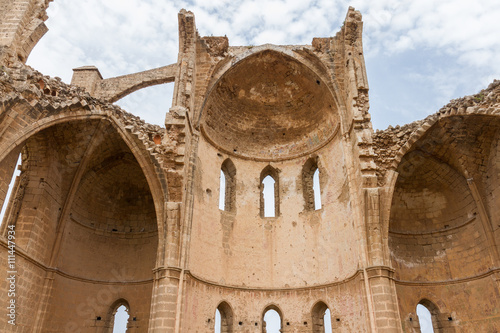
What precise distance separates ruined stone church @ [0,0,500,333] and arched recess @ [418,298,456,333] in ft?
0.14

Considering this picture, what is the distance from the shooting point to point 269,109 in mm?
15203

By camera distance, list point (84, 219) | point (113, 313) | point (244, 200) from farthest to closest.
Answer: point (244, 200)
point (84, 219)
point (113, 313)

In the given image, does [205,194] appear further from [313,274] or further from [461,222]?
[461,222]

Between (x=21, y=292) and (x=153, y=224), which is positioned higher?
(x=153, y=224)

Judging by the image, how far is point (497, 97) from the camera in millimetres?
10406

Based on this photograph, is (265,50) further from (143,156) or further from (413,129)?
(143,156)

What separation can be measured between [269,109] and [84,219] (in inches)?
306

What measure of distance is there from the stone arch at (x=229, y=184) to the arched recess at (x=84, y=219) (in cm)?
269

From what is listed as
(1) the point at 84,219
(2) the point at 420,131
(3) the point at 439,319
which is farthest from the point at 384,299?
(1) the point at 84,219

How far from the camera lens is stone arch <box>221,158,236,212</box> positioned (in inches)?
549

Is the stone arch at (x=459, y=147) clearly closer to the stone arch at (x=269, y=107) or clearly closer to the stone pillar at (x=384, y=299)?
the stone pillar at (x=384, y=299)

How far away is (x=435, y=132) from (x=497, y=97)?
1911mm

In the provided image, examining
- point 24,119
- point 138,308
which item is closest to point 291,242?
point 138,308

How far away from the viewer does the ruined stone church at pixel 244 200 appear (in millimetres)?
10188
